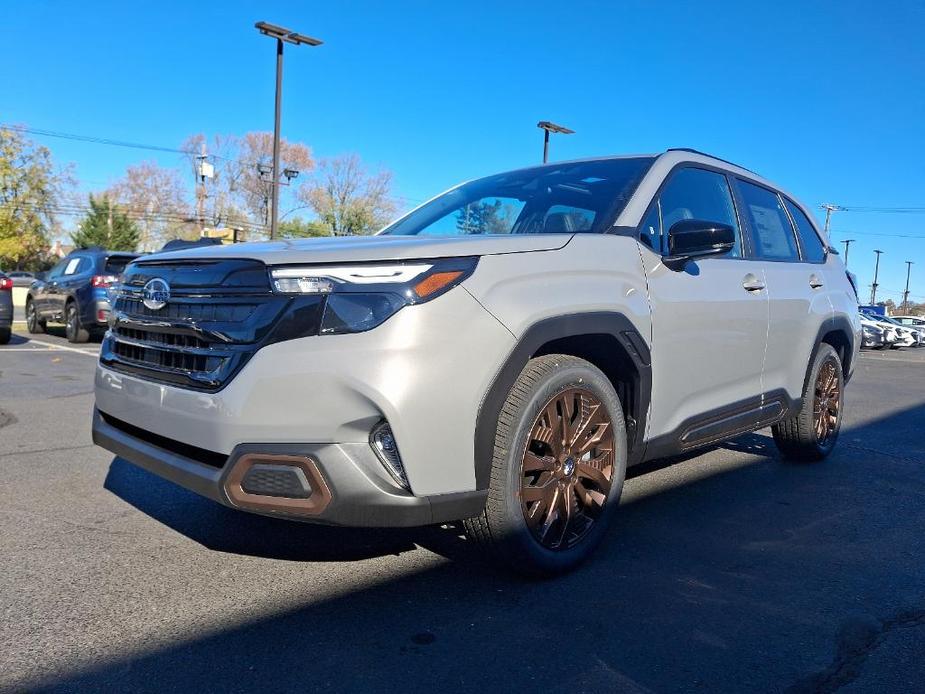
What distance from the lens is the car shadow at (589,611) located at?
2.22 m

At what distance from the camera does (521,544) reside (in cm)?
275

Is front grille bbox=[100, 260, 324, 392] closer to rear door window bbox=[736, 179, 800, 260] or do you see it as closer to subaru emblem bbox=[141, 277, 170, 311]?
subaru emblem bbox=[141, 277, 170, 311]

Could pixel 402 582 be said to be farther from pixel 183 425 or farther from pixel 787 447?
pixel 787 447

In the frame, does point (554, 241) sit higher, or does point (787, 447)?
point (554, 241)

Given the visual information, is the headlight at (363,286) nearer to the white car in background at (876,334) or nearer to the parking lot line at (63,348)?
the parking lot line at (63,348)

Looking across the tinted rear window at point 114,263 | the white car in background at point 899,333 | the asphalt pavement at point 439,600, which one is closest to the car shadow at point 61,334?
the tinted rear window at point 114,263

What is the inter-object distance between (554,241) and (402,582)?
57.2 inches

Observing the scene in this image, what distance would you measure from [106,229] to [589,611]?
61467 mm

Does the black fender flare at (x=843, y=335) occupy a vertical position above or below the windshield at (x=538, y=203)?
below

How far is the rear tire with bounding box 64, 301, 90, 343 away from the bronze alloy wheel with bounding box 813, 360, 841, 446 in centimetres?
1186

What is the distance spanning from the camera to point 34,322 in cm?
1516

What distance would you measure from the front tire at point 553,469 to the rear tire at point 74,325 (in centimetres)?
1206

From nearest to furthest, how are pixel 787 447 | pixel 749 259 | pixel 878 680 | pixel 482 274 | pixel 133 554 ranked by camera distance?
pixel 878 680
pixel 482 274
pixel 133 554
pixel 749 259
pixel 787 447

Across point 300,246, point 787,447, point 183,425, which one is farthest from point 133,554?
point 787,447
